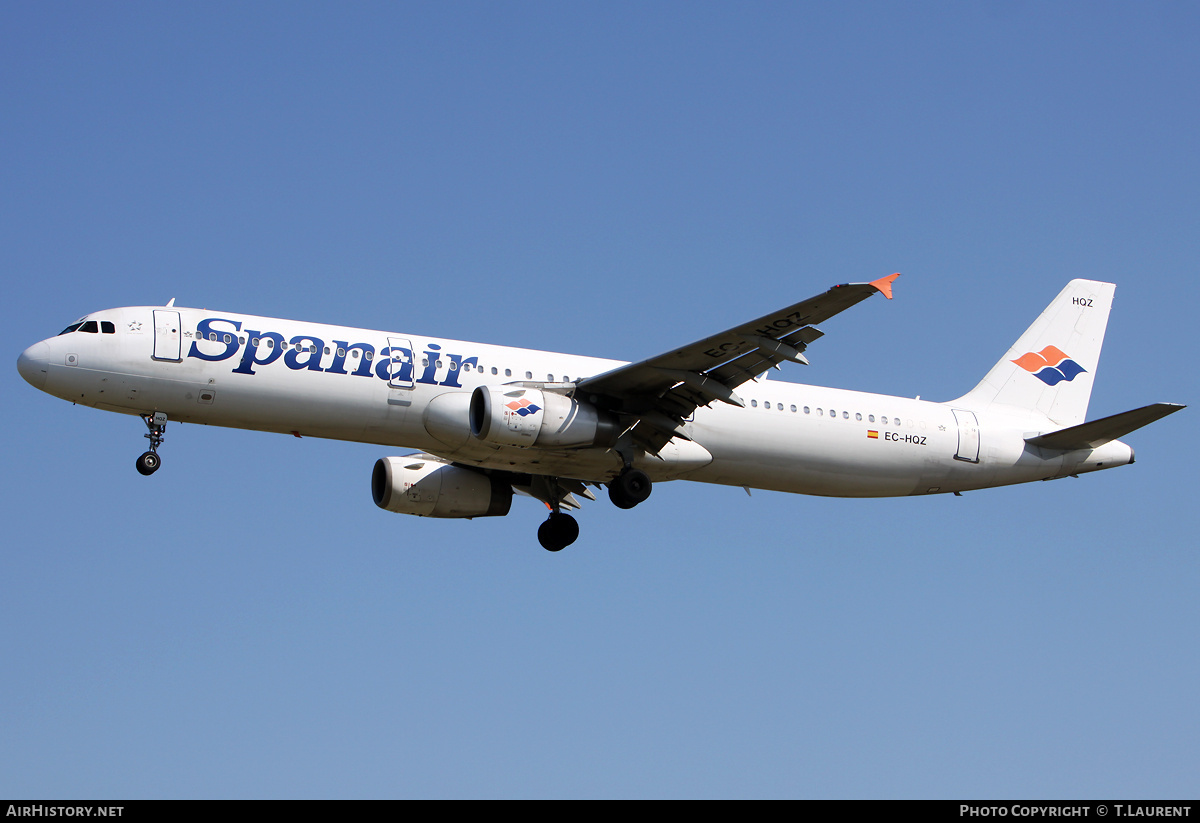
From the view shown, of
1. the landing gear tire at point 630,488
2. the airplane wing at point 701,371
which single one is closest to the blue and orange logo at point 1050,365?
the airplane wing at point 701,371

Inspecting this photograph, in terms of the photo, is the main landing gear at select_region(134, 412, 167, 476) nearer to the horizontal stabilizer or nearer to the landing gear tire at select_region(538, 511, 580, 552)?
the landing gear tire at select_region(538, 511, 580, 552)

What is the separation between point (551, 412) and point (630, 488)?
2.75m

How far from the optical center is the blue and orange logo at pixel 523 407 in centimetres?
2638

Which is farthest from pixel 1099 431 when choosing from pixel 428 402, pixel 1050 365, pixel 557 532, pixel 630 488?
pixel 428 402

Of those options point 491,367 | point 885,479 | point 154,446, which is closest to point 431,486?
point 491,367

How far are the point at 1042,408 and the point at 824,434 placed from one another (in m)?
7.47

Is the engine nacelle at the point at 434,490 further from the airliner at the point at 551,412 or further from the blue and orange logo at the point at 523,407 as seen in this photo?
the blue and orange logo at the point at 523,407

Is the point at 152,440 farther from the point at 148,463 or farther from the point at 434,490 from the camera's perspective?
the point at 434,490

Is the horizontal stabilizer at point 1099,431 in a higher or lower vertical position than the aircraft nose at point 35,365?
lower

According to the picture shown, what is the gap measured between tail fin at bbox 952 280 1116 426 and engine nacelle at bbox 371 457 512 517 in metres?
12.1

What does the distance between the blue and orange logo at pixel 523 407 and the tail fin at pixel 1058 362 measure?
39.7 ft

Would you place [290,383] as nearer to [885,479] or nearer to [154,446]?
[154,446]
